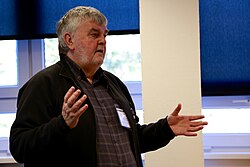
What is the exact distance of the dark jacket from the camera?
5.01ft

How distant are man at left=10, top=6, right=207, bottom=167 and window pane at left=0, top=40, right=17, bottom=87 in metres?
1.33

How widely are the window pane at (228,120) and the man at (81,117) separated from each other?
0.98 meters

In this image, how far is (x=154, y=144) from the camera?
2.08 metres

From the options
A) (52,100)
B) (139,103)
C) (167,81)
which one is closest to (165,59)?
(167,81)

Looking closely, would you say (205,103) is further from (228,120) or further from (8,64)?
(8,64)

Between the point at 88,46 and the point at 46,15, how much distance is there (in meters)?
1.23

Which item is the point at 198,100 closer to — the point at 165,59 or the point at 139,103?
the point at 165,59

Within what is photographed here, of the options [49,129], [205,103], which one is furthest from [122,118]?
[205,103]

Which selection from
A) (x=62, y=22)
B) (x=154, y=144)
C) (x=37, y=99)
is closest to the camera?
(x=37, y=99)

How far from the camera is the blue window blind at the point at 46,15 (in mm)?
2850

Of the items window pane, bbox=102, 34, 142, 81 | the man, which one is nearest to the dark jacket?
the man

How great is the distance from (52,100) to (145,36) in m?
1.03

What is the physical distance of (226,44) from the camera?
9.14 feet

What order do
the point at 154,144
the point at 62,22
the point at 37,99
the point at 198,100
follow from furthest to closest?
the point at 198,100 → the point at 154,144 → the point at 62,22 → the point at 37,99
